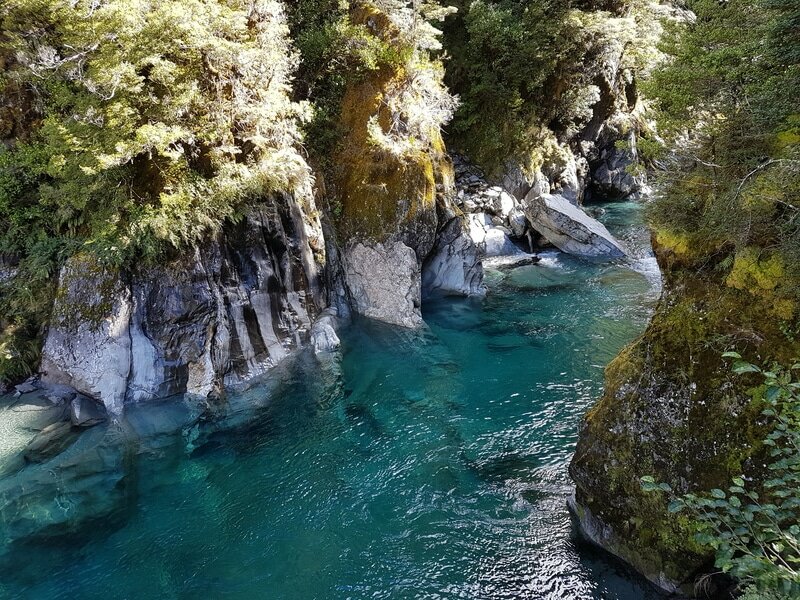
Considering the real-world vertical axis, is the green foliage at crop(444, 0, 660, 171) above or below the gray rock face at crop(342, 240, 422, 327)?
above

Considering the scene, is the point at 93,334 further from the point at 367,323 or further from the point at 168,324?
the point at 367,323

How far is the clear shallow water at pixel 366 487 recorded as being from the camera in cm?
747

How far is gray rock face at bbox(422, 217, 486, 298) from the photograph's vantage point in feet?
61.4

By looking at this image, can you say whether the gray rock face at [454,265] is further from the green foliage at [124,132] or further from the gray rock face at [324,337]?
the green foliage at [124,132]

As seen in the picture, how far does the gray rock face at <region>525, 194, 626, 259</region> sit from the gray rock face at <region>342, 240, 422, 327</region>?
8.54 m

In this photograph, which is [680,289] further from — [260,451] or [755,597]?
[260,451]

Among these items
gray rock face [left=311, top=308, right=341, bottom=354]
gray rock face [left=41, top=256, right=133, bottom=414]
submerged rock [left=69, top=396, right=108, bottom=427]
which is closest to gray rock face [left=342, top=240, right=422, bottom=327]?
gray rock face [left=311, top=308, right=341, bottom=354]

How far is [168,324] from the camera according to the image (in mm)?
12883

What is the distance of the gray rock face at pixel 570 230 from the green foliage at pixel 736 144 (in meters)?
14.1

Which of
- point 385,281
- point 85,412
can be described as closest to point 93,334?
point 85,412

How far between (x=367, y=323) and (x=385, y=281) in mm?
1626

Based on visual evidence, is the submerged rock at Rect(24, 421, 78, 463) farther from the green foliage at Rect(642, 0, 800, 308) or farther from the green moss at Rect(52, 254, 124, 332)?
the green foliage at Rect(642, 0, 800, 308)

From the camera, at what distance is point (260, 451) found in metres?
10.7

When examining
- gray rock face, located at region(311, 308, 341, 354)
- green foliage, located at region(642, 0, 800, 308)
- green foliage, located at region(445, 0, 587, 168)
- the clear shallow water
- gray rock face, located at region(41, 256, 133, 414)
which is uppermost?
green foliage, located at region(445, 0, 587, 168)
